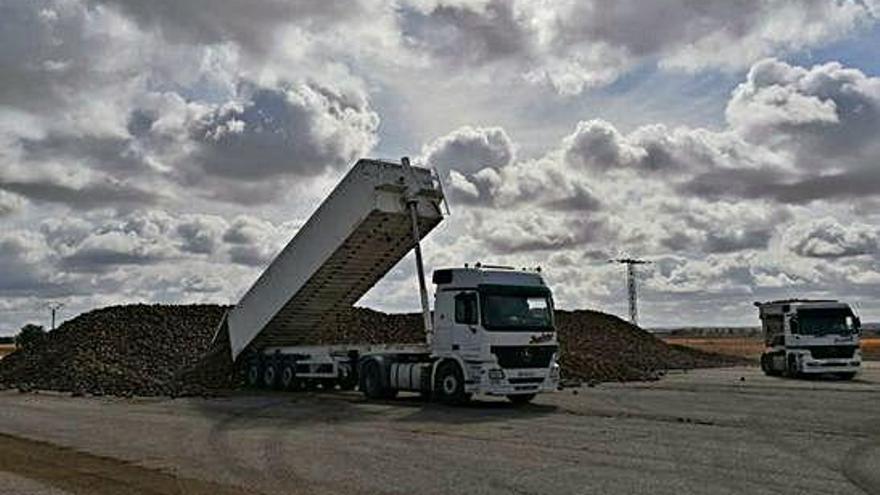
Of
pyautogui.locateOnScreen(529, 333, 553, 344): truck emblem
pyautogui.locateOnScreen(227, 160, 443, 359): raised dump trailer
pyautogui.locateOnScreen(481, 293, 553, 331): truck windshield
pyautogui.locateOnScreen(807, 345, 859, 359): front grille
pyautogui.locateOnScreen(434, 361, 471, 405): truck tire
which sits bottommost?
pyautogui.locateOnScreen(434, 361, 471, 405): truck tire

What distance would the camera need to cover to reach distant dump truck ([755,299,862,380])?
33.2 metres

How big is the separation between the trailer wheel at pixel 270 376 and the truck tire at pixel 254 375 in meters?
0.22

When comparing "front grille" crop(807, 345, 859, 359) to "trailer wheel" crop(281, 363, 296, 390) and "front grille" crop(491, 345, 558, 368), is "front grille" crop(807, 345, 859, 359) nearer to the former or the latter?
"front grille" crop(491, 345, 558, 368)

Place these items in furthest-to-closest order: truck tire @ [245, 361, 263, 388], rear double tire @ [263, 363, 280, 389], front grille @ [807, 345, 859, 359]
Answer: front grille @ [807, 345, 859, 359]
truck tire @ [245, 361, 263, 388]
rear double tire @ [263, 363, 280, 389]

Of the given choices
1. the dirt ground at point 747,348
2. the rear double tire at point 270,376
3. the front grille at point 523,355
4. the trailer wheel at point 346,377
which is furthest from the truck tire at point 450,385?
the dirt ground at point 747,348

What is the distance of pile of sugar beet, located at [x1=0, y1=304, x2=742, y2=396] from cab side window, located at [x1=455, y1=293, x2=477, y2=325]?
24.9ft

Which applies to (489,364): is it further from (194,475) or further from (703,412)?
(194,475)

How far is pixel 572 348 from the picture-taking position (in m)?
42.3

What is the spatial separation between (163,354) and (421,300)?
50.5ft

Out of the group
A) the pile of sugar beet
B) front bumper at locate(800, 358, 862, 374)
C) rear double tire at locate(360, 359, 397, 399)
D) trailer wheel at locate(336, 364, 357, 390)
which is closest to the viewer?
rear double tire at locate(360, 359, 397, 399)

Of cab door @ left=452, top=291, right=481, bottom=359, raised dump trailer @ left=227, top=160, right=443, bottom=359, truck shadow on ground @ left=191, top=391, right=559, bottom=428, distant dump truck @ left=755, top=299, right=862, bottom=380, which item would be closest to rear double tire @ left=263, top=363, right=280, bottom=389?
raised dump trailer @ left=227, top=160, right=443, bottom=359

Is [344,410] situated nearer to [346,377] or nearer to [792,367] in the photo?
[346,377]

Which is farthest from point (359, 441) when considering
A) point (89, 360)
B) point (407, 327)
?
point (407, 327)

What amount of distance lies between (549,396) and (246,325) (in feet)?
30.3
